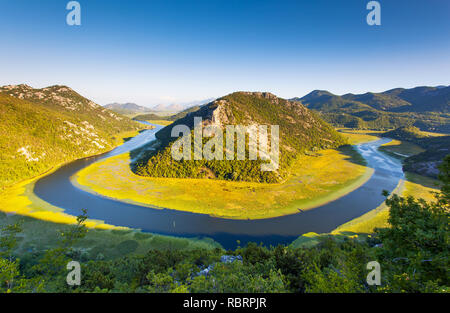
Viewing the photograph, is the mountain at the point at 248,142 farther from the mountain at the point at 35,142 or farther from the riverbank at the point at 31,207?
the mountain at the point at 35,142

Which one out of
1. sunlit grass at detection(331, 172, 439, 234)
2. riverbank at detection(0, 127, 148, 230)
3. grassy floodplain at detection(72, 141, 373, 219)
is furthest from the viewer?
grassy floodplain at detection(72, 141, 373, 219)

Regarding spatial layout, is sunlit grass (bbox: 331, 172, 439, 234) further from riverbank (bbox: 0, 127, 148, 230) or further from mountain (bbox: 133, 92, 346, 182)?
riverbank (bbox: 0, 127, 148, 230)

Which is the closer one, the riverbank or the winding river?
the winding river

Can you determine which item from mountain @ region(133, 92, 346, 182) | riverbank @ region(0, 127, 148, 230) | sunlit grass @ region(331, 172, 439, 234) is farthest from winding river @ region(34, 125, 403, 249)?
mountain @ region(133, 92, 346, 182)

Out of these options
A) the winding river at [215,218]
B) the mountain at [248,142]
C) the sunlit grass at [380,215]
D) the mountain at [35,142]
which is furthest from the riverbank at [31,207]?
the sunlit grass at [380,215]

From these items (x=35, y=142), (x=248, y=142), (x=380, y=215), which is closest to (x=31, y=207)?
(x=35, y=142)

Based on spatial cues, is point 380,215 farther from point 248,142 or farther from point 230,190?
point 248,142

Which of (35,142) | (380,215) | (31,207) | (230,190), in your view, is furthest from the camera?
(35,142)
